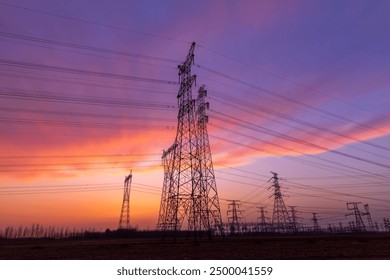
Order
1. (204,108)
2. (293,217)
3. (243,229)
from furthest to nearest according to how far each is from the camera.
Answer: (243,229), (293,217), (204,108)

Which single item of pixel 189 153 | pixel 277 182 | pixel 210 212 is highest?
pixel 277 182

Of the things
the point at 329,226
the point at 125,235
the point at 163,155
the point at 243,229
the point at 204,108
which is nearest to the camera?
the point at 204,108

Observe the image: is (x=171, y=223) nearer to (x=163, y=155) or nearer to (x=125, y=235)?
(x=163, y=155)

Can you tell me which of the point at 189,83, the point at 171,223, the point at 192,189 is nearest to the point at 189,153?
the point at 192,189

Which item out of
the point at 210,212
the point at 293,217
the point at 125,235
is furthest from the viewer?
the point at 293,217

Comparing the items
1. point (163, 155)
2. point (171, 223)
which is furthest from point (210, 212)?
point (163, 155)
